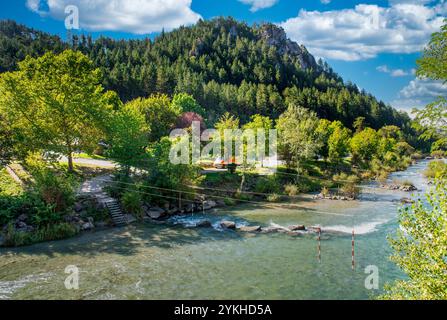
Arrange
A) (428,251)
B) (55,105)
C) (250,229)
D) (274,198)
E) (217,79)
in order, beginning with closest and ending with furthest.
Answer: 1. (428,251)
2. (250,229)
3. (55,105)
4. (274,198)
5. (217,79)

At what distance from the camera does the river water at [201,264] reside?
1986 cm

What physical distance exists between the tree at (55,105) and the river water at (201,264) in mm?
14652

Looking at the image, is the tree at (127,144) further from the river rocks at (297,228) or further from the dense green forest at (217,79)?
the dense green forest at (217,79)

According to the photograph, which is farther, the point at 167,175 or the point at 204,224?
the point at 167,175

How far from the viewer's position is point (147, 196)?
123 ft

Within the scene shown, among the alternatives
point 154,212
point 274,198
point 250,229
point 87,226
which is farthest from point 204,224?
point 274,198

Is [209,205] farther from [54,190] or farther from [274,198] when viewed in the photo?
[54,190]

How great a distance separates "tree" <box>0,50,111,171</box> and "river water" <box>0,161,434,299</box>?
14652mm

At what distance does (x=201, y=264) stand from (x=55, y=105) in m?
25.7

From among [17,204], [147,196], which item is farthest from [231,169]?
[17,204]

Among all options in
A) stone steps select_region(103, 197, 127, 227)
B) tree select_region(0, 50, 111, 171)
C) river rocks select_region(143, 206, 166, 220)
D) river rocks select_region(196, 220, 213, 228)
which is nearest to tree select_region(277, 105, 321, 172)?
river rocks select_region(196, 220, 213, 228)

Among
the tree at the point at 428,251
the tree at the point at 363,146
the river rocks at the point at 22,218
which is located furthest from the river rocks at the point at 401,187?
the river rocks at the point at 22,218

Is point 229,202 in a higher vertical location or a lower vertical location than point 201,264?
higher

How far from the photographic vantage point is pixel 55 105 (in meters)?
38.8
